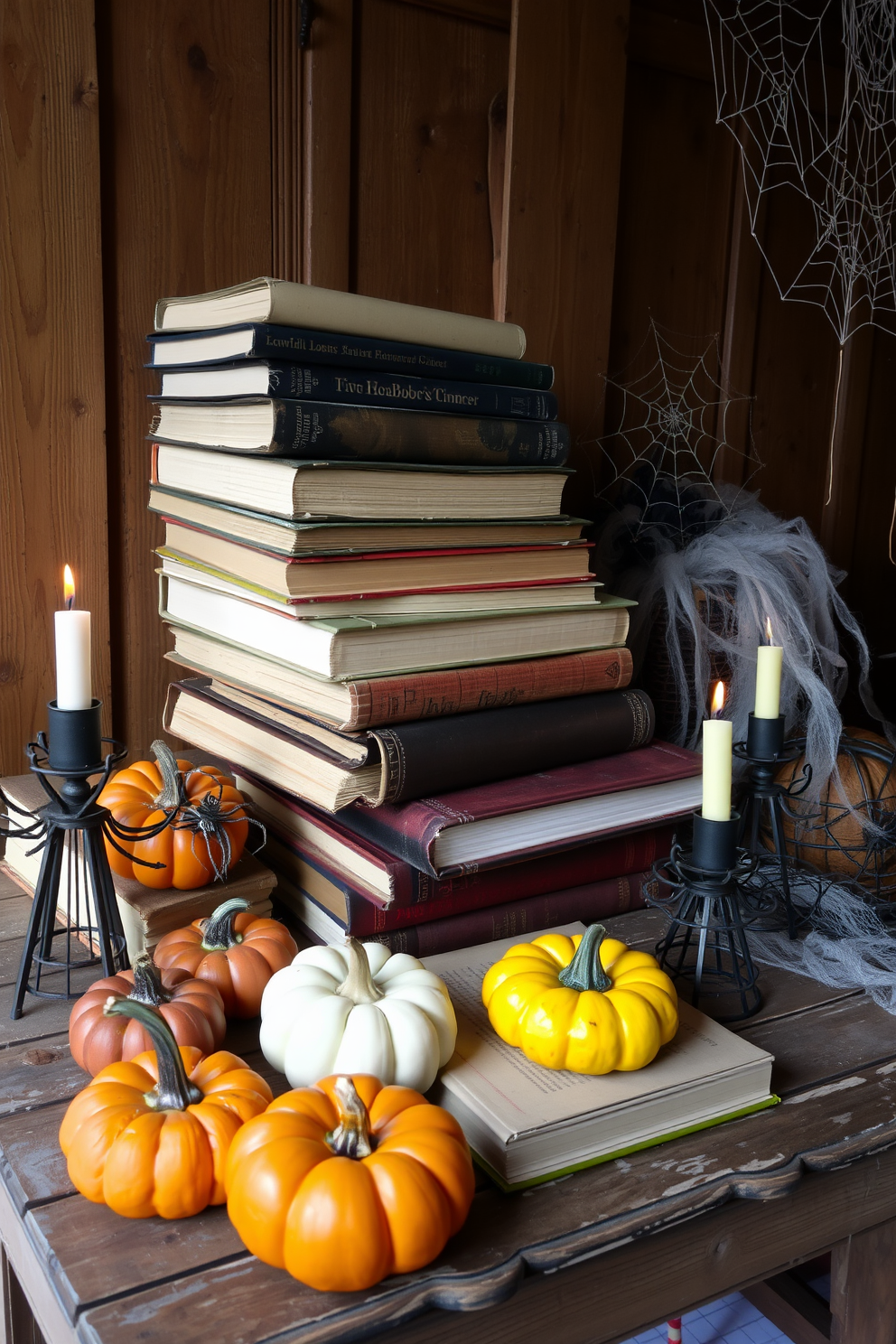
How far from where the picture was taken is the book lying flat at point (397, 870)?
882 millimetres

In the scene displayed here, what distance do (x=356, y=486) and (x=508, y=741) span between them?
258 mm

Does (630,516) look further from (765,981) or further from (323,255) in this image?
(765,981)

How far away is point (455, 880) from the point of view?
917 mm

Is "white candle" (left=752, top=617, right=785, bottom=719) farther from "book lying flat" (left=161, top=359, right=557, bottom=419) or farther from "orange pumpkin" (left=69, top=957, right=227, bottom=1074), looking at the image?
"orange pumpkin" (left=69, top=957, right=227, bottom=1074)

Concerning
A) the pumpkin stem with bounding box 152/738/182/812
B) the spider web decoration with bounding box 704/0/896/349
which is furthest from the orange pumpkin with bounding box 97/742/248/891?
the spider web decoration with bounding box 704/0/896/349

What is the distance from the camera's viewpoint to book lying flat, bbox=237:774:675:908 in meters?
0.88

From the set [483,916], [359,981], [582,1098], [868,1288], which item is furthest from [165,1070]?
[868,1288]

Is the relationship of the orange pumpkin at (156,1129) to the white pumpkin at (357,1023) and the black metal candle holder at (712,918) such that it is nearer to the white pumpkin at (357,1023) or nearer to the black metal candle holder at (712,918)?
the white pumpkin at (357,1023)

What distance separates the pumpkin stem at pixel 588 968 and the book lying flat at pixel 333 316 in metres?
0.55

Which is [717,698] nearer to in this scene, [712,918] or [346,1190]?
[712,918]

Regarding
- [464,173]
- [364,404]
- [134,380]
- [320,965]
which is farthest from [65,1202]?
[464,173]

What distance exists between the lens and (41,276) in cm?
108

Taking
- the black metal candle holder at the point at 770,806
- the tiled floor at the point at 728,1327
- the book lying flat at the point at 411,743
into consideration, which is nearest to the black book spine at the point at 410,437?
the book lying flat at the point at 411,743

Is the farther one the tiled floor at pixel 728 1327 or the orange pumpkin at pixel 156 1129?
the tiled floor at pixel 728 1327
